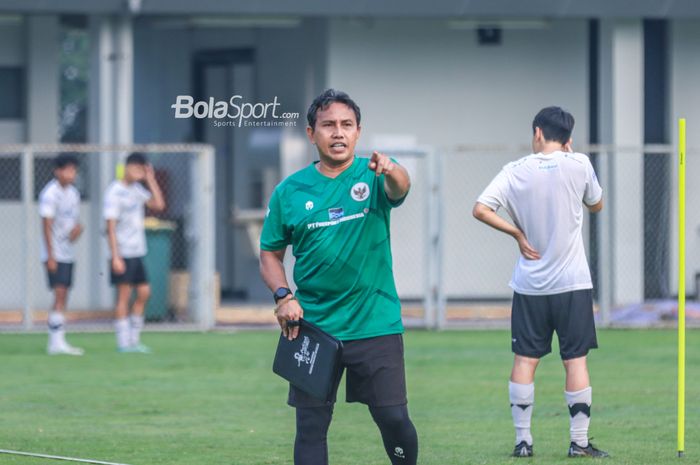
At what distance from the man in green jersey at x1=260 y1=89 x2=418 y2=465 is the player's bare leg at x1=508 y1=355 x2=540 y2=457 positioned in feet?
6.29

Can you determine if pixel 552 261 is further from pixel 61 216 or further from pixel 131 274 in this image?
pixel 61 216

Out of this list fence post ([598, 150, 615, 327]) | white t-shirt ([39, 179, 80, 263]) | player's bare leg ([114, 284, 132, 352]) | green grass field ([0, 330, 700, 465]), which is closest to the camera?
green grass field ([0, 330, 700, 465])

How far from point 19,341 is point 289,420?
7.47 meters

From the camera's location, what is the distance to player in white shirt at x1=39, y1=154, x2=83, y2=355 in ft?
51.4

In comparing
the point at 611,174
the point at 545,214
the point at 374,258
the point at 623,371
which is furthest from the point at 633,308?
the point at 374,258

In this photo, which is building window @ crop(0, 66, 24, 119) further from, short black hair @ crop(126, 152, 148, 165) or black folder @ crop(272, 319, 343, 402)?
black folder @ crop(272, 319, 343, 402)

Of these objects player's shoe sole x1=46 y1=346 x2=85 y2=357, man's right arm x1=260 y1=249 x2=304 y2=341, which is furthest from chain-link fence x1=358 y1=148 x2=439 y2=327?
man's right arm x1=260 y1=249 x2=304 y2=341

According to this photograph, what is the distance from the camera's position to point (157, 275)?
19875mm

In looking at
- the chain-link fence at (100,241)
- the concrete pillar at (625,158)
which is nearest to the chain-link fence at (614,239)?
the concrete pillar at (625,158)

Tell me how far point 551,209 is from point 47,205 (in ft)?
26.2

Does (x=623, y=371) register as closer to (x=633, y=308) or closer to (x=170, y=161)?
(x=633, y=308)

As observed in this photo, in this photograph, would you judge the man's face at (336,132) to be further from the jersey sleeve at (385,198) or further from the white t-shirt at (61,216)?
the white t-shirt at (61,216)

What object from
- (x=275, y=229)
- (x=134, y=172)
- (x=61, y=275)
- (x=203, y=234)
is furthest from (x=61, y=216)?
(x=275, y=229)

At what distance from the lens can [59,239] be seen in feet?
51.9
